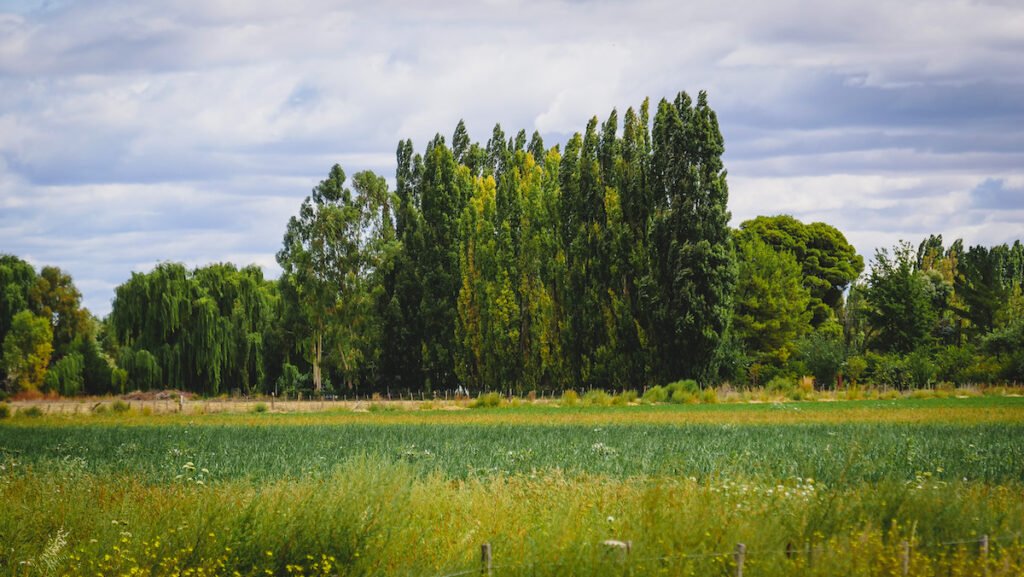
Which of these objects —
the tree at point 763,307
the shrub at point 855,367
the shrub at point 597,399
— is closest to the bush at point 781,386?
the shrub at point 855,367

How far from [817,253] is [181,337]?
4513cm

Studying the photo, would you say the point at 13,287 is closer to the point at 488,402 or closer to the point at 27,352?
the point at 27,352

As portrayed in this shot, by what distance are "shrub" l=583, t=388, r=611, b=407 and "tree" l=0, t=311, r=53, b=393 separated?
36814 millimetres

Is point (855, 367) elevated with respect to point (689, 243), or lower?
lower

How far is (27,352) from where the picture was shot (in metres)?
64.1

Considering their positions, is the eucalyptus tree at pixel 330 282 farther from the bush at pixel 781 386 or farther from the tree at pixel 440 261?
the bush at pixel 781 386

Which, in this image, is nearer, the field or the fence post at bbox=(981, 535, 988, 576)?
the fence post at bbox=(981, 535, 988, 576)

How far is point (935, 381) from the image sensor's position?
56.9m

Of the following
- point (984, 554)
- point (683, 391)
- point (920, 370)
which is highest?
point (920, 370)

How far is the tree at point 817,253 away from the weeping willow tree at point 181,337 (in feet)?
119

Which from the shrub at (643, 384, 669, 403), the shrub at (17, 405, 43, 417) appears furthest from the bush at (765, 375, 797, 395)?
the shrub at (17, 405, 43, 417)

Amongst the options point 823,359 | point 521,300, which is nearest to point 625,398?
point 521,300

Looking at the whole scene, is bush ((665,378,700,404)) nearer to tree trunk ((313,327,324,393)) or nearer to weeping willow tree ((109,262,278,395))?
tree trunk ((313,327,324,393))

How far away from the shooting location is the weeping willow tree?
60.5 meters
